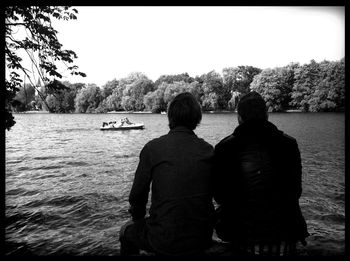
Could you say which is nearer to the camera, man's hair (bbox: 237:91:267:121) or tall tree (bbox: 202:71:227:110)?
man's hair (bbox: 237:91:267:121)

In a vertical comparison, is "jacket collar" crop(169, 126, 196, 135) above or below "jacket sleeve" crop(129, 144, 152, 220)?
above

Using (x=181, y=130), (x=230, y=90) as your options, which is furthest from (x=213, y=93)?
(x=181, y=130)

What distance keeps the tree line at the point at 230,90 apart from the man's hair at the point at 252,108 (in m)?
59.3

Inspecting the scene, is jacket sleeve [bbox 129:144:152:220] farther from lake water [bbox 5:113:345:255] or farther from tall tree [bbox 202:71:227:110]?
tall tree [bbox 202:71:227:110]

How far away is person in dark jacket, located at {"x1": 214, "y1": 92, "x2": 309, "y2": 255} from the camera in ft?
9.12

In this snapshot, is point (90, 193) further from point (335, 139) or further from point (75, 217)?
point (335, 139)

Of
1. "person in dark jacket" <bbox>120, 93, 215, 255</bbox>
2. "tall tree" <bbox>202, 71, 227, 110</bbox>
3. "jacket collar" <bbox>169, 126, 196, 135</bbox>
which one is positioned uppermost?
"tall tree" <bbox>202, 71, 227, 110</bbox>

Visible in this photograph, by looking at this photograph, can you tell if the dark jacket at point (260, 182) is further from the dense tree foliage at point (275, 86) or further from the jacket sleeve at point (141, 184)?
the dense tree foliage at point (275, 86)

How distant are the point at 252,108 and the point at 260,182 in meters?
0.66

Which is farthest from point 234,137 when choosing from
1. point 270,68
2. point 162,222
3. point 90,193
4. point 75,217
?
point 270,68

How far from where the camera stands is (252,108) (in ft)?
9.57

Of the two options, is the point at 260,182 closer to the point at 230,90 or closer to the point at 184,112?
the point at 184,112

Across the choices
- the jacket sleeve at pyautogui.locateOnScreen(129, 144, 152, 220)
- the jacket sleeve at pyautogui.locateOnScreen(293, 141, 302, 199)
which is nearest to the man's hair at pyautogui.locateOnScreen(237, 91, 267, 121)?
the jacket sleeve at pyautogui.locateOnScreen(293, 141, 302, 199)

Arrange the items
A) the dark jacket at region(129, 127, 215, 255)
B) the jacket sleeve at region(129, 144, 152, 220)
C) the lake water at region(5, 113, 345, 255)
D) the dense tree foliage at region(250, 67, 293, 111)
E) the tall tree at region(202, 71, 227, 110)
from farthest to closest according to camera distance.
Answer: the tall tree at region(202, 71, 227, 110) < the dense tree foliage at region(250, 67, 293, 111) < the lake water at region(5, 113, 345, 255) < the jacket sleeve at region(129, 144, 152, 220) < the dark jacket at region(129, 127, 215, 255)
